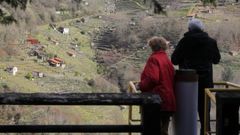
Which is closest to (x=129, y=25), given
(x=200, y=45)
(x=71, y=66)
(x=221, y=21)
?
(x=71, y=66)

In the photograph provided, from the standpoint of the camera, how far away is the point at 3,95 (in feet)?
8.91

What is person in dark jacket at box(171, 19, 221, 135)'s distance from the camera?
558 centimetres

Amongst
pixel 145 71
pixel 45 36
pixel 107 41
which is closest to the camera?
pixel 145 71

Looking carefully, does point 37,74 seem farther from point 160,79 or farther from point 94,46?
point 160,79

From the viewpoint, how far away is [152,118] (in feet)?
8.89

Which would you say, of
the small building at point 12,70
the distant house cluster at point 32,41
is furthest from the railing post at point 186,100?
the distant house cluster at point 32,41

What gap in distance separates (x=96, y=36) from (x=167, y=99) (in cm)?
4212

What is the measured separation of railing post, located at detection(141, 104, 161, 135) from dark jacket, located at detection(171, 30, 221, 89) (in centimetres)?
288

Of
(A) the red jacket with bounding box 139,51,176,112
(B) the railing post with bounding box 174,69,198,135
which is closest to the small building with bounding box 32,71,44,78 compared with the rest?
(B) the railing post with bounding box 174,69,198,135

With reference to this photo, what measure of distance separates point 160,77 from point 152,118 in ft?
6.35

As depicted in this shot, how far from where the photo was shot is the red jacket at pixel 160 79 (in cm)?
457

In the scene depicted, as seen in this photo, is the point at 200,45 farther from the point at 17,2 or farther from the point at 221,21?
the point at 221,21

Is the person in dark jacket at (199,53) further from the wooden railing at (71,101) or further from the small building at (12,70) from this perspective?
the small building at (12,70)

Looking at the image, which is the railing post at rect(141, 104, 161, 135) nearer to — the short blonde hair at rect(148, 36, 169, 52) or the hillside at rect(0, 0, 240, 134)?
the short blonde hair at rect(148, 36, 169, 52)
